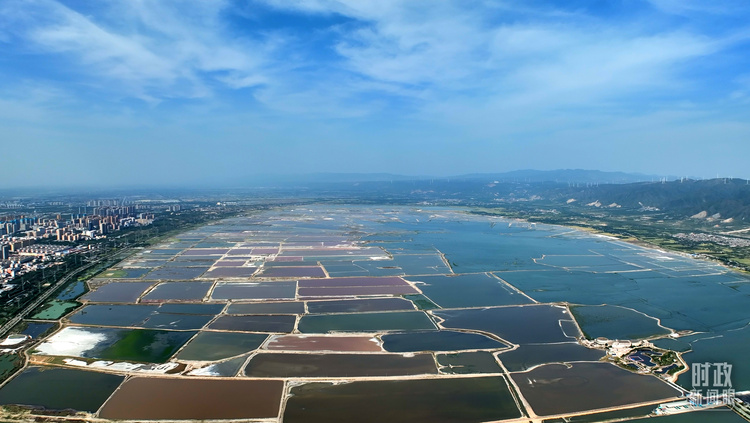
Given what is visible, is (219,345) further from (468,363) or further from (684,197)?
(684,197)

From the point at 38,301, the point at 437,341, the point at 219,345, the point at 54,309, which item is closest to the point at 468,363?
the point at 437,341

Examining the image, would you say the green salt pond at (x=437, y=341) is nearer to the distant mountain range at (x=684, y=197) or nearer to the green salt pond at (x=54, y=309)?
the green salt pond at (x=54, y=309)

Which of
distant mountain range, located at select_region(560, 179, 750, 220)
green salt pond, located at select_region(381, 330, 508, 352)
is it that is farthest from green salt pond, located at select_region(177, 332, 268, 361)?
distant mountain range, located at select_region(560, 179, 750, 220)

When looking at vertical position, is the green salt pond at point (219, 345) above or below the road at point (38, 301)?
below

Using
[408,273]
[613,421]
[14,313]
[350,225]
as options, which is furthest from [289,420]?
[350,225]

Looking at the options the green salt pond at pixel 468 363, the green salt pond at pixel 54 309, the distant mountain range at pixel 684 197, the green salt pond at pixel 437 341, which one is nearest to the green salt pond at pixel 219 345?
the green salt pond at pixel 437 341

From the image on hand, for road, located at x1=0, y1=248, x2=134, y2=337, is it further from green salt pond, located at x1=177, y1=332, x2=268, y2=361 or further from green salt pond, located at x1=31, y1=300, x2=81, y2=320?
green salt pond, located at x1=177, y1=332, x2=268, y2=361

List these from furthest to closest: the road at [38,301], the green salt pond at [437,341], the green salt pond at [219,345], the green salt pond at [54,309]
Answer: the green salt pond at [54,309] → the road at [38,301] → the green salt pond at [437,341] → the green salt pond at [219,345]

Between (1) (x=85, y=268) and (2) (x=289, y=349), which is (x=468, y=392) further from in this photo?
(1) (x=85, y=268)

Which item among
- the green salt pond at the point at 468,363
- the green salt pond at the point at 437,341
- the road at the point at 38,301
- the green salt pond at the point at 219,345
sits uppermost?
the road at the point at 38,301

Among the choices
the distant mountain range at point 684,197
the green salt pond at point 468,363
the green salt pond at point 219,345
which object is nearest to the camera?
the green salt pond at point 468,363

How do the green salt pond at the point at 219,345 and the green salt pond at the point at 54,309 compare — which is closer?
the green salt pond at the point at 219,345
